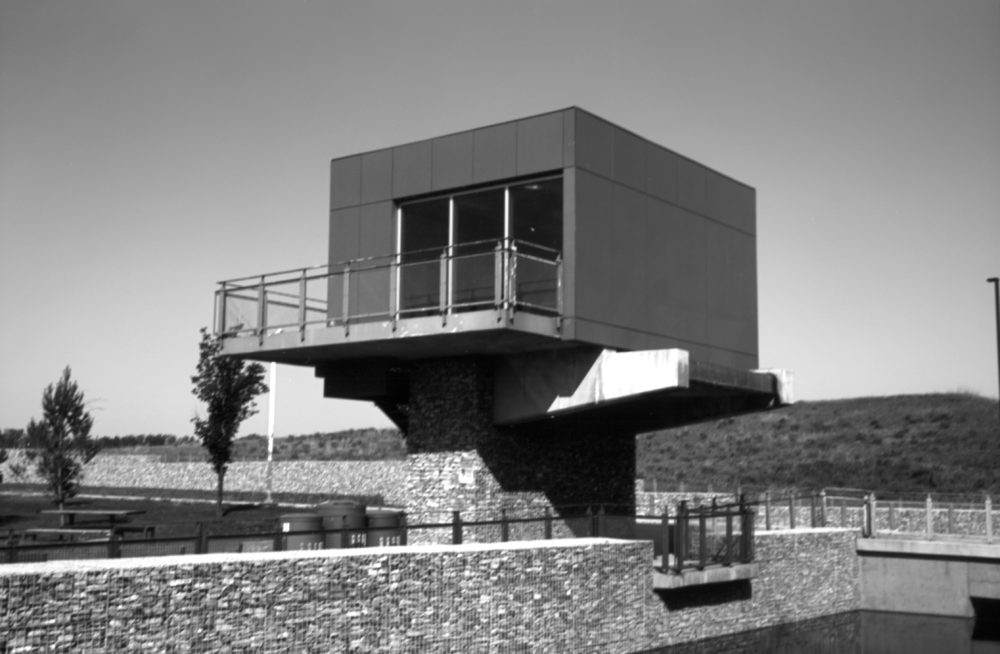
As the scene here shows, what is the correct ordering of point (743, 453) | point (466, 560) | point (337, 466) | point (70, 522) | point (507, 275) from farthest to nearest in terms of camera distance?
point (743, 453), point (337, 466), point (70, 522), point (507, 275), point (466, 560)

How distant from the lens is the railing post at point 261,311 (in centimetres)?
2095

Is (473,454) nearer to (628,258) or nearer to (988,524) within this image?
(628,258)

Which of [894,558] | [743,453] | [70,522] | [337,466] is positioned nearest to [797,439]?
[743,453]

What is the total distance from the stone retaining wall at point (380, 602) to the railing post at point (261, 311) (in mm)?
6686

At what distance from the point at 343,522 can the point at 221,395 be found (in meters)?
22.0

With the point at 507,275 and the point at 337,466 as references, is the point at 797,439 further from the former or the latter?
the point at 507,275

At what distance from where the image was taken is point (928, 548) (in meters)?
25.8

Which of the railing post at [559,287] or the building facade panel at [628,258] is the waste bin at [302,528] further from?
the building facade panel at [628,258]

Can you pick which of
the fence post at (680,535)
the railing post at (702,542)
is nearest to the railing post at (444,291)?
the fence post at (680,535)

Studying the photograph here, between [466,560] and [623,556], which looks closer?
[466,560]

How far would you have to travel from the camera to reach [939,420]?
67.2 meters

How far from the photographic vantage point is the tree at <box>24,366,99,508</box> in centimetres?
4222

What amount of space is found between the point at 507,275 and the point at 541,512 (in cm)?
568

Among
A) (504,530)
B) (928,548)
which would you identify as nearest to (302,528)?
(504,530)
